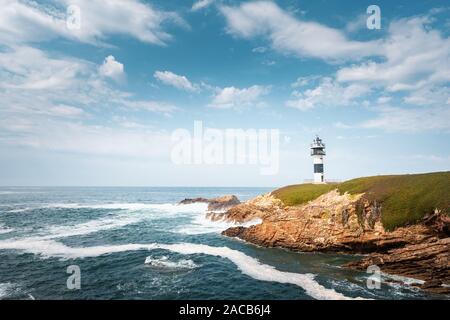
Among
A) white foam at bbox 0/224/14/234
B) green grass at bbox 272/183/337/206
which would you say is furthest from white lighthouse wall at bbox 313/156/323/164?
white foam at bbox 0/224/14/234

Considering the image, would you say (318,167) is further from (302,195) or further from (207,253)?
(207,253)

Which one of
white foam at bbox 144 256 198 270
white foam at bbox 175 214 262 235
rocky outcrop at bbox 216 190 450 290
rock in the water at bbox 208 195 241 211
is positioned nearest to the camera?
rocky outcrop at bbox 216 190 450 290

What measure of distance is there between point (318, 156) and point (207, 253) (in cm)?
3798

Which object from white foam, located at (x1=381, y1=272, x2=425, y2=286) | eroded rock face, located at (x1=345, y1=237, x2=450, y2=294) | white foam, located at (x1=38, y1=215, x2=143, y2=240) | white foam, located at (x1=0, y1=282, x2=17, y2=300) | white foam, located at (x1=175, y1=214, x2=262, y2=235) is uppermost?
eroded rock face, located at (x1=345, y1=237, x2=450, y2=294)

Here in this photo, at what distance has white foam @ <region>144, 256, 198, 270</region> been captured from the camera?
2770cm

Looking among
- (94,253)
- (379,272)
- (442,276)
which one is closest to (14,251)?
(94,253)

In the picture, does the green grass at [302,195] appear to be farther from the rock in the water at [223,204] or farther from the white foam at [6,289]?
the white foam at [6,289]

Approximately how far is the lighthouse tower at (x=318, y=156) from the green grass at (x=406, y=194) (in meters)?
16.5

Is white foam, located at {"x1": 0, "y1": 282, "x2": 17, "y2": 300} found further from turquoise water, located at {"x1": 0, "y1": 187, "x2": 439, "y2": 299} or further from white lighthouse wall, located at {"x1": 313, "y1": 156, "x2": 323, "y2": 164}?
white lighthouse wall, located at {"x1": 313, "y1": 156, "x2": 323, "y2": 164}

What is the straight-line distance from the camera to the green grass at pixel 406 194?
31594mm

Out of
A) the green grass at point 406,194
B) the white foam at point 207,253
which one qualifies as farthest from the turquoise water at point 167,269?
the green grass at point 406,194

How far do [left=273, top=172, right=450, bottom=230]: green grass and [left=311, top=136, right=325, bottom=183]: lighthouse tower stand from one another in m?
16.5

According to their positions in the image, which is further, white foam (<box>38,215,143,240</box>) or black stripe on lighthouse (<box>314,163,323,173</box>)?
black stripe on lighthouse (<box>314,163,323,173</box>)
